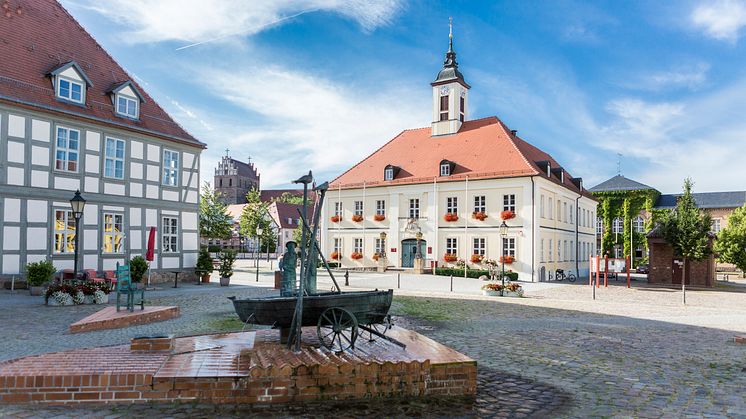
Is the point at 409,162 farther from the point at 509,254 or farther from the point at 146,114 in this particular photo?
the point at 146,114

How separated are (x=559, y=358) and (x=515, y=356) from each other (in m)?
0.70

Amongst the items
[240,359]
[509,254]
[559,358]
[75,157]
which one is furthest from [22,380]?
[509,254]

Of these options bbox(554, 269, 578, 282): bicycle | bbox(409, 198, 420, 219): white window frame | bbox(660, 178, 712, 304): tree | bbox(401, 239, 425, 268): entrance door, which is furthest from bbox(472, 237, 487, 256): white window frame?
bbox(660, 178, 712, 304): tree

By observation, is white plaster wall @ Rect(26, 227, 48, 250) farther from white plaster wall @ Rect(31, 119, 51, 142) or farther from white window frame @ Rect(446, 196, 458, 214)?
white window frame @ Rect(446, 196, 458, 214)

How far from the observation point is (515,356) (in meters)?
8.78

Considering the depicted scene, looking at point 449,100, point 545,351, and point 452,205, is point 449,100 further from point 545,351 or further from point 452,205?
point 545,351

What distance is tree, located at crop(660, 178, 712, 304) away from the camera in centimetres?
2881

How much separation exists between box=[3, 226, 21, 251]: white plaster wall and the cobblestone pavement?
3.09 m

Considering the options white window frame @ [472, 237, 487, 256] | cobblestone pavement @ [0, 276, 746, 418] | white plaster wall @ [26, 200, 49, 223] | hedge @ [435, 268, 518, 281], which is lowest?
hedge @ [435, 268, 518, 281]

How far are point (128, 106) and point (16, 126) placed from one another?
480cm

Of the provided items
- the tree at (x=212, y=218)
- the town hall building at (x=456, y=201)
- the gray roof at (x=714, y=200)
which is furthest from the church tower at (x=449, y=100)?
the gray roof at (x=714, y=200)

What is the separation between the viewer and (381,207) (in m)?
38.2

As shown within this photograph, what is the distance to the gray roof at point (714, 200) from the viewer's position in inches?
2232

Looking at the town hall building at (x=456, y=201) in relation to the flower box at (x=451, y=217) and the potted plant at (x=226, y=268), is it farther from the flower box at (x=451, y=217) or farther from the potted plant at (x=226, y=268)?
the potted plant at (x=226, y=268)
